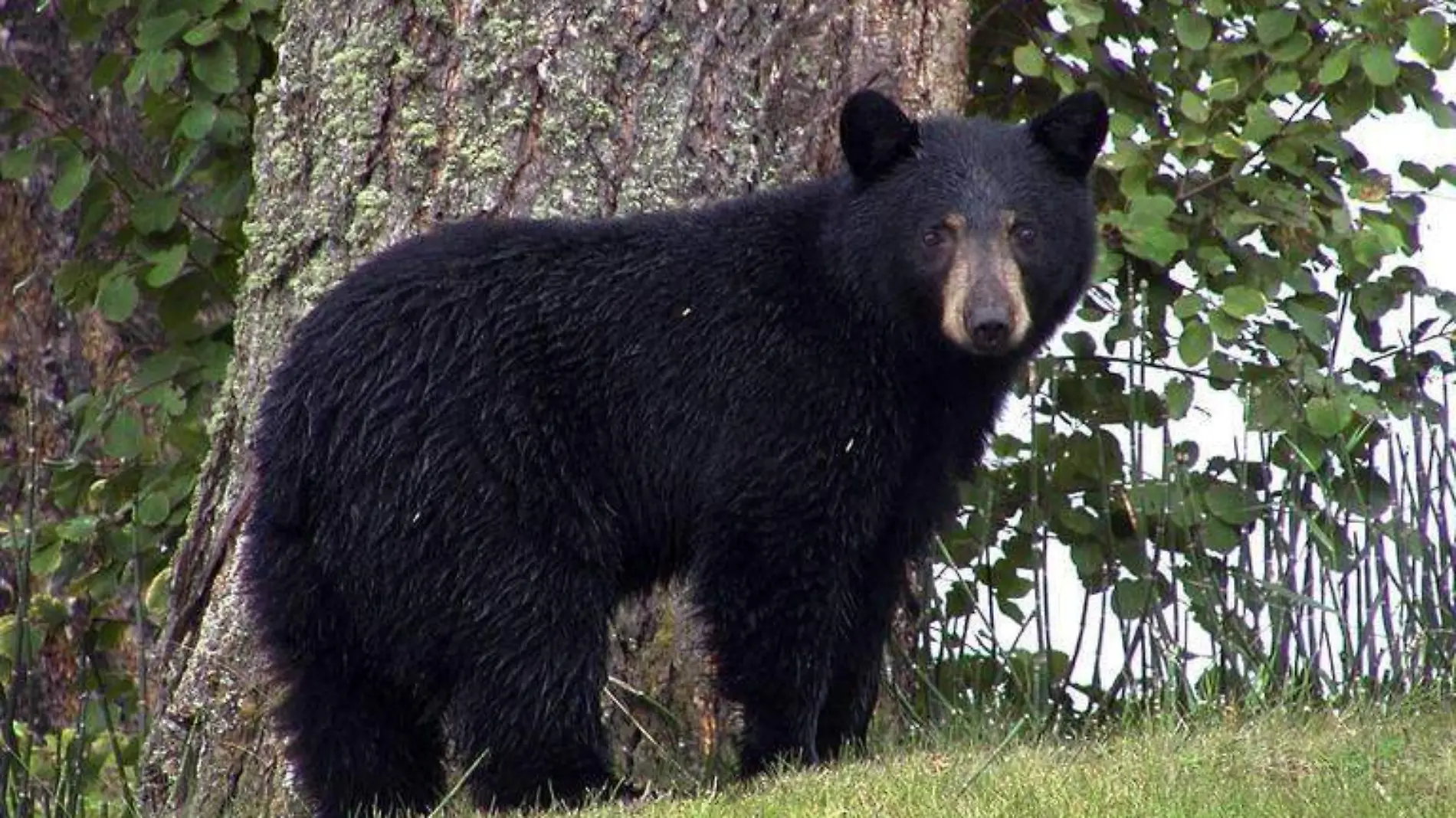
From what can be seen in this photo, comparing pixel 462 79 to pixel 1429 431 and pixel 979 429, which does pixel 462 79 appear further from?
pixel 1429 431

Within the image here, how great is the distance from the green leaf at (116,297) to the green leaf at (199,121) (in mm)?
485

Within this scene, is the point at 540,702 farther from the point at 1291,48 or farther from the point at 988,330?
the point at 1291,48

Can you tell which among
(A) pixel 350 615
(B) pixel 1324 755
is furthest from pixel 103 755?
(B) pixel 1324 755

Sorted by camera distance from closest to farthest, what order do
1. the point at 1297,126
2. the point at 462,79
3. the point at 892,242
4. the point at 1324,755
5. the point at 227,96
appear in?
1. the point at 1324,755
2. the point at 892,242
3. the point at 462,79
4. the point at 1297,126
5. the point at 227,96

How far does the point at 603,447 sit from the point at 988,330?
93 centimetres

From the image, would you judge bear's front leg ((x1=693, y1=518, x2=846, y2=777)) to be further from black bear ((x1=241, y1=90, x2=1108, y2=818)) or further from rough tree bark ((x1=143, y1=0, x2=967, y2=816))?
→ rough tree bark ((x1=143, y1=0, x2=967, y2=816))

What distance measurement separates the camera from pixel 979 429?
6.04 meters

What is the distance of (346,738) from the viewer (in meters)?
5.61

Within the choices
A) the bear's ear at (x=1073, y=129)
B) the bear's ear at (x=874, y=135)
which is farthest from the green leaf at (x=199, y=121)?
the bear's ear at (x=1073, y=129)

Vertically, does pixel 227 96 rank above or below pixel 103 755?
above

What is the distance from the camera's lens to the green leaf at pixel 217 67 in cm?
705

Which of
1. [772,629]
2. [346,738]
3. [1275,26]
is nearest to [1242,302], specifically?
[1275,26]

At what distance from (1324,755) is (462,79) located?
9.11 ft

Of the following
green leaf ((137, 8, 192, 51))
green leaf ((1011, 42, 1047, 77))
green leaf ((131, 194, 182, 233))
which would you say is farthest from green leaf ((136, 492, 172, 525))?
green leaf ((1011, 42, 1047, 77))
